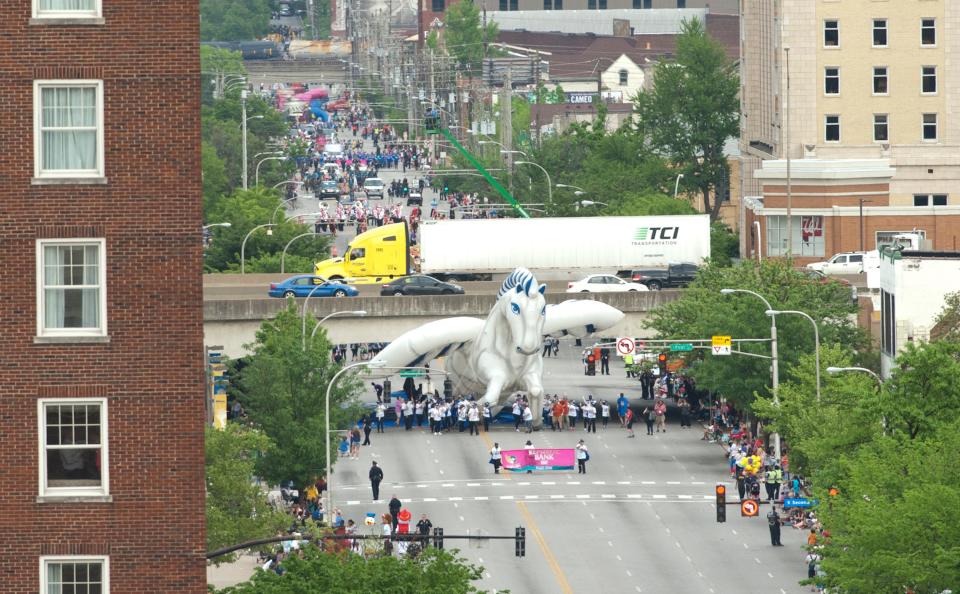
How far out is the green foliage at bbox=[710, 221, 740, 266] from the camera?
13052cm

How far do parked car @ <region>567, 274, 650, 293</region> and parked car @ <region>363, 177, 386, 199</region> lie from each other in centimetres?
7419

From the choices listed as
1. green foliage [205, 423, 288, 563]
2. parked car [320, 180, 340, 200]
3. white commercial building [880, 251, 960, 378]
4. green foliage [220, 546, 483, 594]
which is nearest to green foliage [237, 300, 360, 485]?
green foliage [205, 423, 288, 563]

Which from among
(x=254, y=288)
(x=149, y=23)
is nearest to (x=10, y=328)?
(x=149, y=23)

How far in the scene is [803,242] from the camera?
12812cm

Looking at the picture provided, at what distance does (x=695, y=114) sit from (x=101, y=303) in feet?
440

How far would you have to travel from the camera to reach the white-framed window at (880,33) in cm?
13550

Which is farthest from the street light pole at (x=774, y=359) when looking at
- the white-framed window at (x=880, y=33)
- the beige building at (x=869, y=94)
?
the white-framed window at (x=880, y=33)

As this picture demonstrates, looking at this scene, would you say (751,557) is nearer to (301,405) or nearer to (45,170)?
(301,405)

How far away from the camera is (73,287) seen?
3438 cm

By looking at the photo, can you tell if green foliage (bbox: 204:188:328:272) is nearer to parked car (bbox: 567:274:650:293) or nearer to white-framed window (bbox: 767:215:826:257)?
white-framed window (bbox: 767:215:826:257)

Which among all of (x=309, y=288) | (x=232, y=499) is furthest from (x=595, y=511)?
(x=309, y=288)

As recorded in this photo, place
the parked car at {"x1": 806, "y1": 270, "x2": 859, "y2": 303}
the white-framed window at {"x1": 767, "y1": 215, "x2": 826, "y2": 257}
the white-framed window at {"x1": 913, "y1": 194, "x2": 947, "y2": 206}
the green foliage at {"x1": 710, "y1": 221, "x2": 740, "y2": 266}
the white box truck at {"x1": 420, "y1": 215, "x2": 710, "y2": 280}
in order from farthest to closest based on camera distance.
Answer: the white-framed window at {"x1": 913, "y1": 194, "x2": 947, "y2": 206}
the green foliage at {"x1": 710, "y1": 221, "x2": 740, "y2": 266}
the white-framed window at {"x1": 767, "y1": 215, "x2": 826, "y2": 257}
the white box truck at {"x1": 420, "y1": 215, "x2": 710, "y2": 280}
the parked car at {"x1": 806, "y1": 270, "x2": 859, "y2": 303}

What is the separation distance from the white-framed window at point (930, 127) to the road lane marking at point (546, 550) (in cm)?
6393

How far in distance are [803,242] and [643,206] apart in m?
14.2
